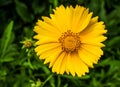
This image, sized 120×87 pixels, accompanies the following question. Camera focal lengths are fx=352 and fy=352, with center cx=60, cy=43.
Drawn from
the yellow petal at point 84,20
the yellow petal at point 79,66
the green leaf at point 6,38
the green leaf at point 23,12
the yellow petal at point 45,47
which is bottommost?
the yellow petal at point 79,66

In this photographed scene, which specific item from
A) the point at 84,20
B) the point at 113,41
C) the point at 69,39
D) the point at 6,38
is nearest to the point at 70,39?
the point at 69,39

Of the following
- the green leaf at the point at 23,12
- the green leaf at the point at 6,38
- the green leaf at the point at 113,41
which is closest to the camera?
the green leaf at the point at 6,38

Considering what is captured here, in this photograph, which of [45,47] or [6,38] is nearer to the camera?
[45,47]

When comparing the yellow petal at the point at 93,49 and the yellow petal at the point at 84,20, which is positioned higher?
the yellow petal at the point at 84,20

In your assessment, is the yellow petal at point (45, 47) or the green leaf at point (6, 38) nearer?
the yellow petal at point (45, 47)

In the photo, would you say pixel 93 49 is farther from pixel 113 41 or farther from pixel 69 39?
pixel 113 41

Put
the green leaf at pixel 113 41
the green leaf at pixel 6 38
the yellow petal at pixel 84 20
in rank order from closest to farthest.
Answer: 1. the yellow petal at pixel 84 20
2. the green leaf at pixel 6 38
3. the green leaf at pixel 113 41

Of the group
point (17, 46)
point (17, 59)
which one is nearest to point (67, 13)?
point (17, 59)

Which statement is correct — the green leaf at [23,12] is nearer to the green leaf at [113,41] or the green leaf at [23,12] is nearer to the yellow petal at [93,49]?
the green leaf at [113,41]

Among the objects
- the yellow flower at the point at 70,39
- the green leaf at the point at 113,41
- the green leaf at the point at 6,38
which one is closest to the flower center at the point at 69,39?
the yellow flower at the point at 70,39

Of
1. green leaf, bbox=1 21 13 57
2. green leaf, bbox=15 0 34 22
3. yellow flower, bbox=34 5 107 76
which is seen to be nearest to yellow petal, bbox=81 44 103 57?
yellow flower, bbox=34 5 107 76

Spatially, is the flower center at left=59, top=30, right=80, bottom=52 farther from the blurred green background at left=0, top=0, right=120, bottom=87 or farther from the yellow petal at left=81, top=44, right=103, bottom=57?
the blurred green background at left=0, top=0, right=120, bottom=87
